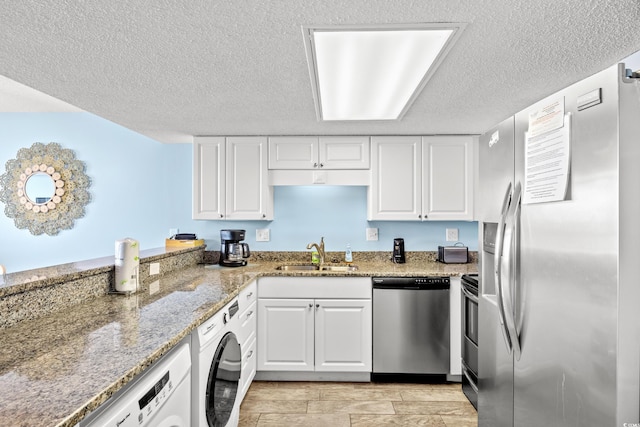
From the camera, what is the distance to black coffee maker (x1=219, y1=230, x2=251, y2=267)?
127 inches

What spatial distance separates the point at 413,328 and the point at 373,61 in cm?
207

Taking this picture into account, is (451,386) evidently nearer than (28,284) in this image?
No

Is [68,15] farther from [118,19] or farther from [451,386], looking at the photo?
[451,386]

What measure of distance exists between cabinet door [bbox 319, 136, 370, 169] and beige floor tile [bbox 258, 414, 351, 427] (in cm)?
198

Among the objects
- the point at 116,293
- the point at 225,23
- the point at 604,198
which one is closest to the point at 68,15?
the point at 225,23

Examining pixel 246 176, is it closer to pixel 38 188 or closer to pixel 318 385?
pixel 318 385

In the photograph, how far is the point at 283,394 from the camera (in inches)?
108

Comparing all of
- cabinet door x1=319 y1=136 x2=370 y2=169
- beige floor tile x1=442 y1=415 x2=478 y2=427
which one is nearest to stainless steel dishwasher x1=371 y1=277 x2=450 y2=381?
beige floor tile x1=442 y1=415 x2=478 y2=427

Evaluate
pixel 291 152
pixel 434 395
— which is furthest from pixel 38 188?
pixel 434 395

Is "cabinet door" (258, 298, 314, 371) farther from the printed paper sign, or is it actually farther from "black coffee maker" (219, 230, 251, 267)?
the printed paper sign

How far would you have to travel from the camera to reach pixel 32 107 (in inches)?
147

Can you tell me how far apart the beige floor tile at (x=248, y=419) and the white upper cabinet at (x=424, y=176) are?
1.96 metres

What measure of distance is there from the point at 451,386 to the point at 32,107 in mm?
4778

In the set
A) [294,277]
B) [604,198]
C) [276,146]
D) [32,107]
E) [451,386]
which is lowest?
[451,386]
